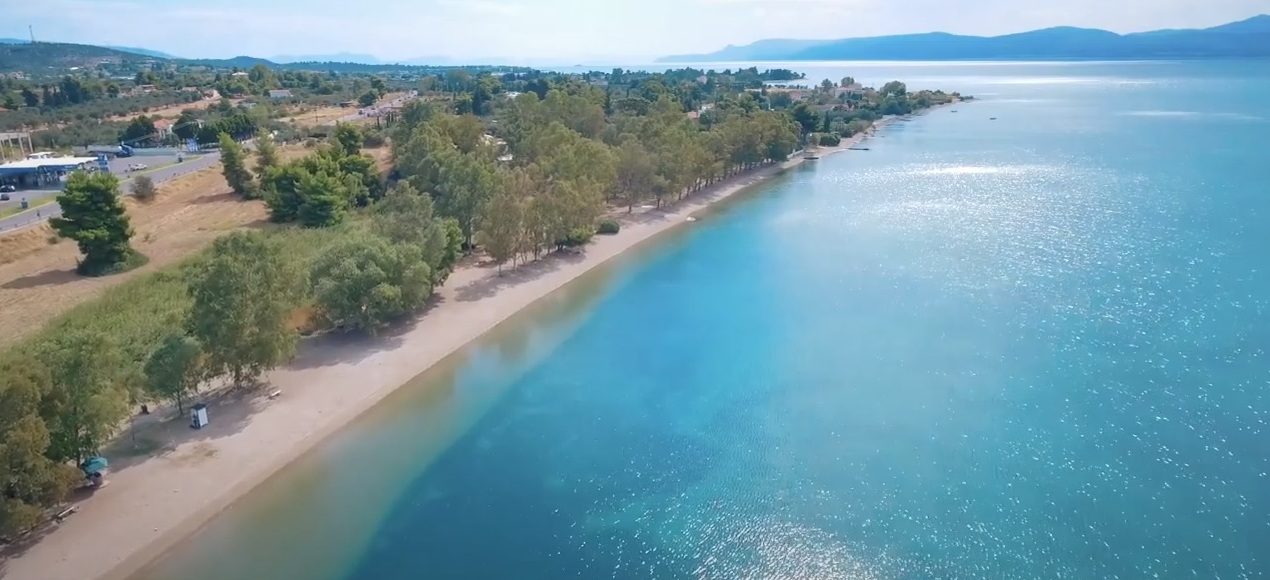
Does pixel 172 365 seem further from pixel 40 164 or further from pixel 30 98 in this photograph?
pixel 30 98

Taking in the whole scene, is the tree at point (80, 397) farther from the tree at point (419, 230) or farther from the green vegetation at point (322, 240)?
the tree at point (419, 230)

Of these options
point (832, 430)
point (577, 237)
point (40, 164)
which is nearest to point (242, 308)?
point (832, 430)

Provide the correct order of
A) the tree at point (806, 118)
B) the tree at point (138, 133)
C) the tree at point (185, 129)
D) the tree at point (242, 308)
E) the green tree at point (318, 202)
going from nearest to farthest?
the tree at point (242, 308) < the green tree at point (318, 202) < the tree at point (138, 133) < the tree at point (185, 129) < the tree at point (806, 118)

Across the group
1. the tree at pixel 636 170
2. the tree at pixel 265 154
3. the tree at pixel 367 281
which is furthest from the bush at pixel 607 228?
the tree at pixel 265 154

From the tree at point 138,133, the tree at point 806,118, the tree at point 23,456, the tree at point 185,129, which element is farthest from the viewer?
the tree at point 806,118

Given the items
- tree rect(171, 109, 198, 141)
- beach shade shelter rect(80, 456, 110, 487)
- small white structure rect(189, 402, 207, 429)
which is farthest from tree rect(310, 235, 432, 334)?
tree rect(171, 109, 198, 141)

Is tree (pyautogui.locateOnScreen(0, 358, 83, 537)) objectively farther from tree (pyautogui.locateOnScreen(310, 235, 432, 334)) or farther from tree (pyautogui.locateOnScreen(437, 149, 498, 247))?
tree (pyautogui.locateOnScreen(437, 149, 498, 247))
